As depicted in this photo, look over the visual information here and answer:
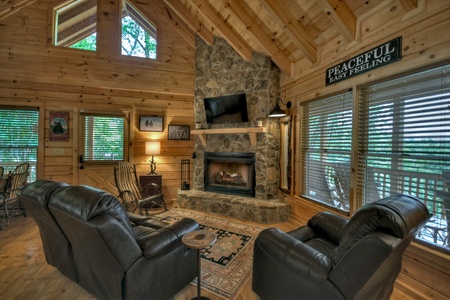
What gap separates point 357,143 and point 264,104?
189 centimetres

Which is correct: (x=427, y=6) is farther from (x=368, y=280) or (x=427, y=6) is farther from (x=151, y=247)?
(x=151, y=247)

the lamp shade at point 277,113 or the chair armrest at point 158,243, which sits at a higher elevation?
the lamp shade at point 277,113

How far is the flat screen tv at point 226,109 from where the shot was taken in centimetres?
429

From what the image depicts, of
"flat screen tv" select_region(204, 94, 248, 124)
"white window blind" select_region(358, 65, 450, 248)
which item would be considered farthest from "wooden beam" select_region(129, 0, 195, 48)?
"white window blind" select_region(358, 65, 450, 248)

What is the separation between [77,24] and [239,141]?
4.46 meters

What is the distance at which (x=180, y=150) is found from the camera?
5.34 m

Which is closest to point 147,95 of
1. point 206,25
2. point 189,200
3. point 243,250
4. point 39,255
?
point 206,25

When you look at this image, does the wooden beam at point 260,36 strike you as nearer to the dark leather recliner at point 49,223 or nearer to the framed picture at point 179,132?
the framed picture at point 179,132

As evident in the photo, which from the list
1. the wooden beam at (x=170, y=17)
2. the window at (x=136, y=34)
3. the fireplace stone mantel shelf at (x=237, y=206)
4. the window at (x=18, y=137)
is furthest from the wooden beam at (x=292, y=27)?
the window at (x=18, y=137)

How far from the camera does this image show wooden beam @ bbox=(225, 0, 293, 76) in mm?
3377

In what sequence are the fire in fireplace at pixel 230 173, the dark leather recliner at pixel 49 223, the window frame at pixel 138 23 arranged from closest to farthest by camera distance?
1. the dark leather recliner at pixel 49 223
2. the fire in fireplace at pixel 230 173
3. the window frame at pixel 138 23

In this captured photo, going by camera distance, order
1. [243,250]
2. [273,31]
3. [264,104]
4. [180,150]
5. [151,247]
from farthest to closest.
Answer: [180,150], [264,104], [273,31], [243,250], [151,247]

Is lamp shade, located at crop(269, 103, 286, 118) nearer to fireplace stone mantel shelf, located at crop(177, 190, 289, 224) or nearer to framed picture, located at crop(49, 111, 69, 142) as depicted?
fireplace stone mantel shelf, located at crop(177, 190, 289, 224)

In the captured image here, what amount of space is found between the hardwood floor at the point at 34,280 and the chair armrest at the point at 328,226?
2.44ft
